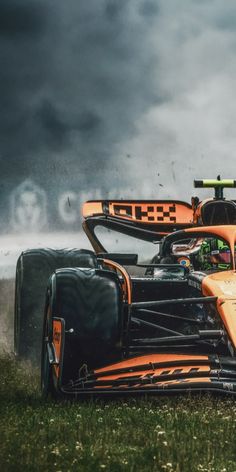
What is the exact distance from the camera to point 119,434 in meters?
4.96

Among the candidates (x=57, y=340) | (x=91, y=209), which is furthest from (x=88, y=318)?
(x=91, y=209)

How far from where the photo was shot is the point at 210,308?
7.13 m

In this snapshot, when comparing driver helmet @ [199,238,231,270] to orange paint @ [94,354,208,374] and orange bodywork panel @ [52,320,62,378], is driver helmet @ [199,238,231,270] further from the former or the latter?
orange bodywork panel @ [52,320,62,378]

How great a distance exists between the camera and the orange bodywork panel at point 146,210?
12.8 m

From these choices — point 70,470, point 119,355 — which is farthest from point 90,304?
point 70,470

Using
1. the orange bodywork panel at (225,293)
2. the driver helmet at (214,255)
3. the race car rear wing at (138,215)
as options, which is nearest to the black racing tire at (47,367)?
the orange bodywork panel at (225,293)

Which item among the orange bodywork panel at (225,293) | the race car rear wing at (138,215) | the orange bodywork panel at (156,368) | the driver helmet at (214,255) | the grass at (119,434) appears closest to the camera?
the grass at (119,434)

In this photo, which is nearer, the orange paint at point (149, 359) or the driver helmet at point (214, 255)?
the orange paint at point (149, 359)

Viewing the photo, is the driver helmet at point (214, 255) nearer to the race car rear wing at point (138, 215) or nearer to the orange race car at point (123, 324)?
the orange race car at point (123, 324)

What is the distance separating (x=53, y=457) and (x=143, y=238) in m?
7.80

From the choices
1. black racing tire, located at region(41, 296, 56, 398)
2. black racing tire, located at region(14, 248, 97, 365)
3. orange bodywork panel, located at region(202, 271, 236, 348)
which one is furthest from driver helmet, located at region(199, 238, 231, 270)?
black racing tire, located at region(41, 296, 56, 398)

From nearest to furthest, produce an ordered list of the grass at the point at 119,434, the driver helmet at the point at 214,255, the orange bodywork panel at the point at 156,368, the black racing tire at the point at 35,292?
1. the grass at the point at 119,434
2. the orange bodywork panel at the point at 156,368
3. the black racing tire at the point at 35,292
4. the driver helmet at the point at 214,255

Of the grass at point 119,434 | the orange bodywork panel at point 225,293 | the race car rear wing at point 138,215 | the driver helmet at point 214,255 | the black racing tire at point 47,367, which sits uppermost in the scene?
the race car rear wing at point 138,215

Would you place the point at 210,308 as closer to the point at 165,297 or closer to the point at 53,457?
the point at 165,297
